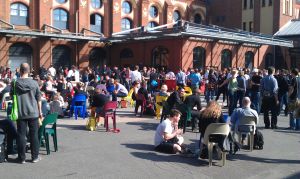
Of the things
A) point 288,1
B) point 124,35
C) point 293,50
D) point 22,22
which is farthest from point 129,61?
point 288,1

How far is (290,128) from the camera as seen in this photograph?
12492 millimetres

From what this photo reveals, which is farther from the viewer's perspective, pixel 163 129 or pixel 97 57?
pixel 97 57

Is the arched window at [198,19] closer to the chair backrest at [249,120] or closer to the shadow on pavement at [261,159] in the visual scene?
the chair backrest at [249,120]

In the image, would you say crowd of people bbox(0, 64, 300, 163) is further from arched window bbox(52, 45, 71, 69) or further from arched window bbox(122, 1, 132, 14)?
arched window bbox(122, 1, 132, 14)

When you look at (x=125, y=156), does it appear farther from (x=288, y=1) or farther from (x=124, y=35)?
(x=288, y=1)

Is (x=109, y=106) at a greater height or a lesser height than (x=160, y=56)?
lesser

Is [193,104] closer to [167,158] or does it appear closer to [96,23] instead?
[167,158]

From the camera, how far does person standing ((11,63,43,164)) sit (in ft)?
24.3

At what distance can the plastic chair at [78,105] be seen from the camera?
13617 mm

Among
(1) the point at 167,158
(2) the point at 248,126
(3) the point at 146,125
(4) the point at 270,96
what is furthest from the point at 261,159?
(3) the point at 146,125

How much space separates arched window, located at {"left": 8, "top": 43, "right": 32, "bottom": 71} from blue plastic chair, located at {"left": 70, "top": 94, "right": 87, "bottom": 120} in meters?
19.0

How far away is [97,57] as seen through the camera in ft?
119

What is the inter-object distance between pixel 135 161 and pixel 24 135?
2.32 meters

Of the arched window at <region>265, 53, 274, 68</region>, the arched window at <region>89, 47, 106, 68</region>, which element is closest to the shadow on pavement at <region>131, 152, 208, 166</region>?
the arched window at <region>89, 47, 106, 68</region>
